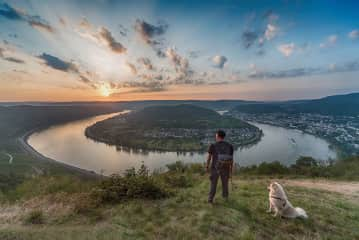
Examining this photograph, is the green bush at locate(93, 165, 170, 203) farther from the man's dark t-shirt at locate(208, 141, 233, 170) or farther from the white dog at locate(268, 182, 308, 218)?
the white dog at locate(268, 182, 308, 218)

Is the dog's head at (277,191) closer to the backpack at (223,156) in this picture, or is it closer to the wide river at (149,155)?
the backpack at (223,156)

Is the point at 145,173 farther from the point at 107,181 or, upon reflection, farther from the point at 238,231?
the point at 238,231

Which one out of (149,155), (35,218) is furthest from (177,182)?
(149,155)

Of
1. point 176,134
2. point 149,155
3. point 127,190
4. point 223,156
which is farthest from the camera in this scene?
point 176,134

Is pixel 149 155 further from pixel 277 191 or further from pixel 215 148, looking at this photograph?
pixel 277 191

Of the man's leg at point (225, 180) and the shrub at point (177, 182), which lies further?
the shrub at point (177, 182)

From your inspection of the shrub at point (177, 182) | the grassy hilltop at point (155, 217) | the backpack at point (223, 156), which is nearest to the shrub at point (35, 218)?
the grassy hilltop at point (155, 217)
